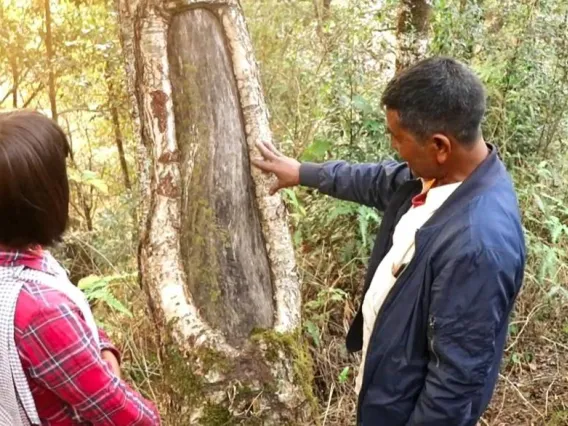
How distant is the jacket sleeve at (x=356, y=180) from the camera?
101 inches

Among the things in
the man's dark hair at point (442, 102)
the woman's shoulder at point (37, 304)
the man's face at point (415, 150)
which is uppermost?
the man's dark hair at point (442, 102)

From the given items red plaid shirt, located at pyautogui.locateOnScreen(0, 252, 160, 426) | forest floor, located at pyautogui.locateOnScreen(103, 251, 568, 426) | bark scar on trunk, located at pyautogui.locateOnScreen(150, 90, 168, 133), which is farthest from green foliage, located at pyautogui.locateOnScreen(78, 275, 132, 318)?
red plaid shirt, located at pyautogui.locateOnScreen(0, 252, 160, 426)

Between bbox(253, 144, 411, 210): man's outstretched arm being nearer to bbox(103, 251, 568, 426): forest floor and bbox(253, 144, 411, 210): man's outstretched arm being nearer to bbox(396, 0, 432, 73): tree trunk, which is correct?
bbox(103, 251, 568, 426): forest floor

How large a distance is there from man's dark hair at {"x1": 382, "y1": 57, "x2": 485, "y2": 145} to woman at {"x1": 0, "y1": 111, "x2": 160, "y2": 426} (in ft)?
3.54

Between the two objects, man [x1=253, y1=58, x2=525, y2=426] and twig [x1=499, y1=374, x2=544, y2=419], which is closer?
man [x1=253, y1=58, x2=525, y2=426]

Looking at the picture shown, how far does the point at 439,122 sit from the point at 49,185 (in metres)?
1.19

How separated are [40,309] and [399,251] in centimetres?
124

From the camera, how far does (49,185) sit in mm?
1416

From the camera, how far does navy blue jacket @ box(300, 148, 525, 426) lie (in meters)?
1.83

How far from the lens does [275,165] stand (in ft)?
7.99

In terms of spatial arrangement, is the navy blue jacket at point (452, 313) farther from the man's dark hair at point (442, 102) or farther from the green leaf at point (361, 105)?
the green leaf at point (361, 105)

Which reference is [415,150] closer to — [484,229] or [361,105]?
[484,229]

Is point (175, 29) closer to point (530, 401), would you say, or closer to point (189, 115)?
point (189, 115)

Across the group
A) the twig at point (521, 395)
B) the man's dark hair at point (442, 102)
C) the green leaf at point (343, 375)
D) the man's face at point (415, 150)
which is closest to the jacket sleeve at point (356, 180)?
the man's face at point (415, 150)
